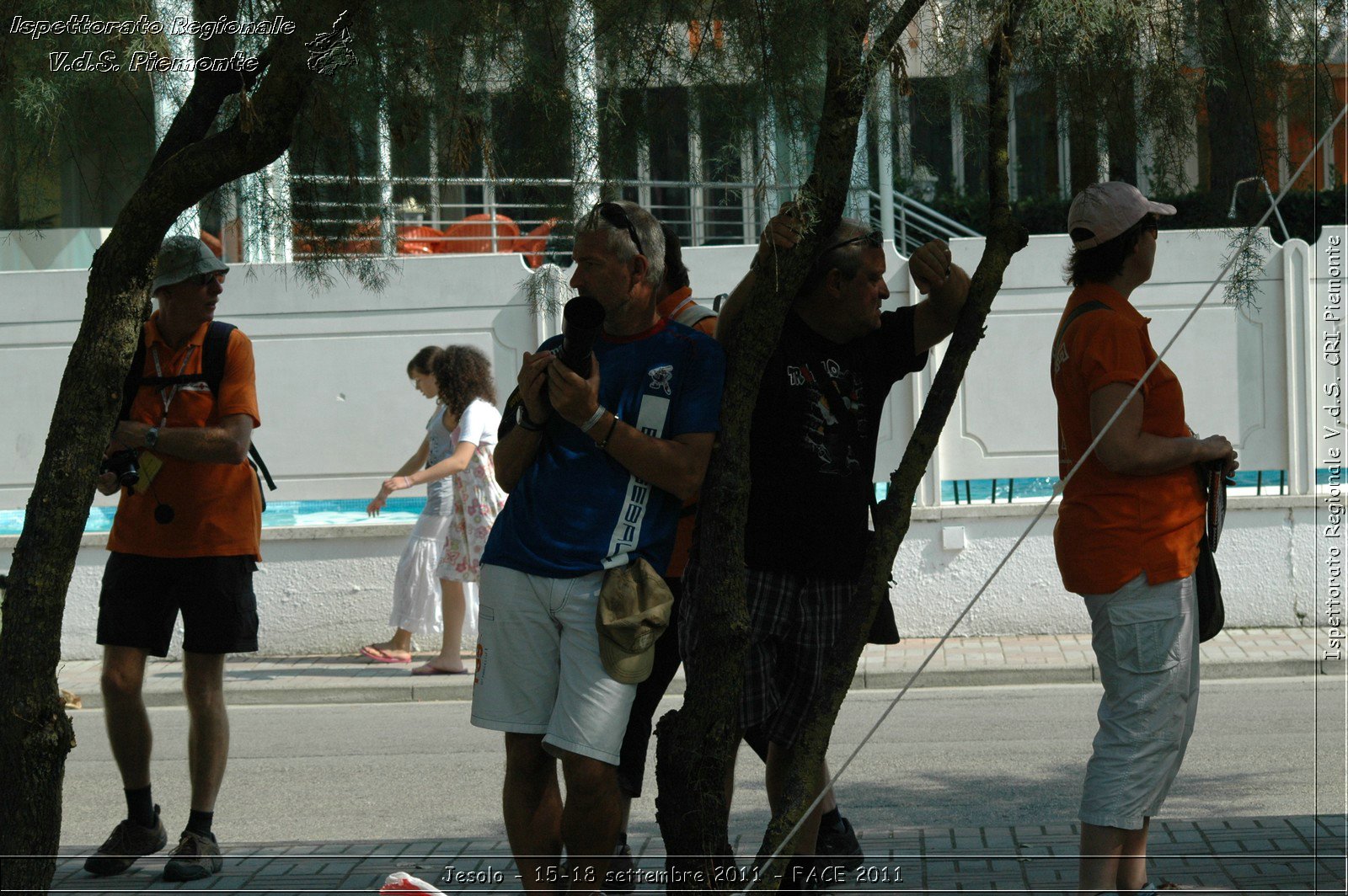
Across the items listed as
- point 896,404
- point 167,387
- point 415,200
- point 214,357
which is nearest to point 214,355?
point 214,357

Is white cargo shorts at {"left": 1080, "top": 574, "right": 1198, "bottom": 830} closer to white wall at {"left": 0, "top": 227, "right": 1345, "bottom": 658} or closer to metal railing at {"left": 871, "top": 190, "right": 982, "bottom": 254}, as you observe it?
white wall at {"left": 0, "top": 227, "right": 1345, "bottom": 658}

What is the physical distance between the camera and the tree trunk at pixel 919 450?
3.44 meters

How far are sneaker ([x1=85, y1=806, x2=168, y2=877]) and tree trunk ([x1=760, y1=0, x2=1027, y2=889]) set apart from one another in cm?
279

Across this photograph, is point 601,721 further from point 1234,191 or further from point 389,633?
point 389,633

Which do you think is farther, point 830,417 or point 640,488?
point 830,417

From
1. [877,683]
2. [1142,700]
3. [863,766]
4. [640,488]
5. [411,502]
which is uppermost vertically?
[640,488]

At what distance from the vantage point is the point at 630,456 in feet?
12.4

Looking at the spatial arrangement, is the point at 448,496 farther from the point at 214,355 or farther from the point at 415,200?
the point at 415,200

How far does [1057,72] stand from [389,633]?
8.23 meters

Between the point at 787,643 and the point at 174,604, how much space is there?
94.2 inches

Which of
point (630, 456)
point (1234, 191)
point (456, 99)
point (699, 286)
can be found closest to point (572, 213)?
point (456, 99)

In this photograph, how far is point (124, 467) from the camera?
5.16m

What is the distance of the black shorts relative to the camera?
5230mm

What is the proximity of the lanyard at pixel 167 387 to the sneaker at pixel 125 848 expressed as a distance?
147cm
